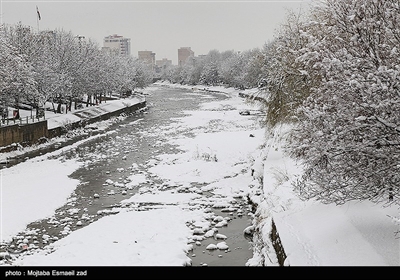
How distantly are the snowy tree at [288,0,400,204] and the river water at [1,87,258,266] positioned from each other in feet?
18.6

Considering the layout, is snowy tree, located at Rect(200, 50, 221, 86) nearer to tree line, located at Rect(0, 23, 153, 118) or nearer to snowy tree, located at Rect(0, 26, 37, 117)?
tree line, located at Rect(0, 23, 153, 118)

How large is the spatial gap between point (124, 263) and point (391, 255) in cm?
772

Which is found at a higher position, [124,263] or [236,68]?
[236,68]

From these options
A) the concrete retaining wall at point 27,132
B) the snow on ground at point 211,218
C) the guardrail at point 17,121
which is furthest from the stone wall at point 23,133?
the snow on ground at point 211,218

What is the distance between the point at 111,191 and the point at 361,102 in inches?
630

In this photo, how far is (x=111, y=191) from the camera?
21547 mm

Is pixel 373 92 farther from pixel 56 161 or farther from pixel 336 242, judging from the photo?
pixel 56 161

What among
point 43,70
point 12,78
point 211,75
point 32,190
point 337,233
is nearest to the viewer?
point 337,233

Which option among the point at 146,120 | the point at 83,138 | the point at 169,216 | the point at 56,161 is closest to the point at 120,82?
the point at 146,120

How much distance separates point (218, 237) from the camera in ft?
49.4

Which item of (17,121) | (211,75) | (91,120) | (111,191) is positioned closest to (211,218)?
(111,191)

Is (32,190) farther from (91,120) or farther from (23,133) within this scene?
(91,120)

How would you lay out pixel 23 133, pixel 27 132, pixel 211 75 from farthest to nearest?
pixel 211 75, pixel 27 132, pixel 23 133

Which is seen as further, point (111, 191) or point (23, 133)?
point (23, 133)
